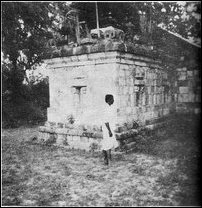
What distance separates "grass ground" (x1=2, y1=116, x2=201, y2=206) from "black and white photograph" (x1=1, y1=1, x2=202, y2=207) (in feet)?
0.08

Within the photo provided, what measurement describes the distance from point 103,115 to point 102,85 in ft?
5.24

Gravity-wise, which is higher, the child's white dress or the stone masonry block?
the stone masonry block

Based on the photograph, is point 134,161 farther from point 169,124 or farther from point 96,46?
point 169,124

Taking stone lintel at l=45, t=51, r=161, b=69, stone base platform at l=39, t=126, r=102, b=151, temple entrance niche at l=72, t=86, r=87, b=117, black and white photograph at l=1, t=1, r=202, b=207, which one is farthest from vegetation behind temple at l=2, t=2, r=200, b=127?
temple entrance niche at l=72, t=86, r=87, b=117

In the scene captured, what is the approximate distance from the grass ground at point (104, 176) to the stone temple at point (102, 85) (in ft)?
2.23

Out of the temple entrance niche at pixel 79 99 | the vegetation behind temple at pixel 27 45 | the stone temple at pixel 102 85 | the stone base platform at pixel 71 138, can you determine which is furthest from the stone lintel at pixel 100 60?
the vegetation behind temple at pixel 27 45

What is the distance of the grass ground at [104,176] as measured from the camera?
5.25m

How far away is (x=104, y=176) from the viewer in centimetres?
656

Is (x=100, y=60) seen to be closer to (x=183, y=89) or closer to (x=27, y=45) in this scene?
(x=183, y=89)

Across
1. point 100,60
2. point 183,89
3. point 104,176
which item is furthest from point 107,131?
point 183,89

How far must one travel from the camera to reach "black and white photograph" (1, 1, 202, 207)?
5.74 meters

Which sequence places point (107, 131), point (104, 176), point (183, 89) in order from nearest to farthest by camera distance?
point (104, 176)
point (107, 131)
point (183, 89)

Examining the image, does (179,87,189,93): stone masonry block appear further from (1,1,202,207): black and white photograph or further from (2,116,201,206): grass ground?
(2,116,201,206): grass ground

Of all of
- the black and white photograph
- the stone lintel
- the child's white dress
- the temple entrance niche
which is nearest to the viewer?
the black and white photograph
